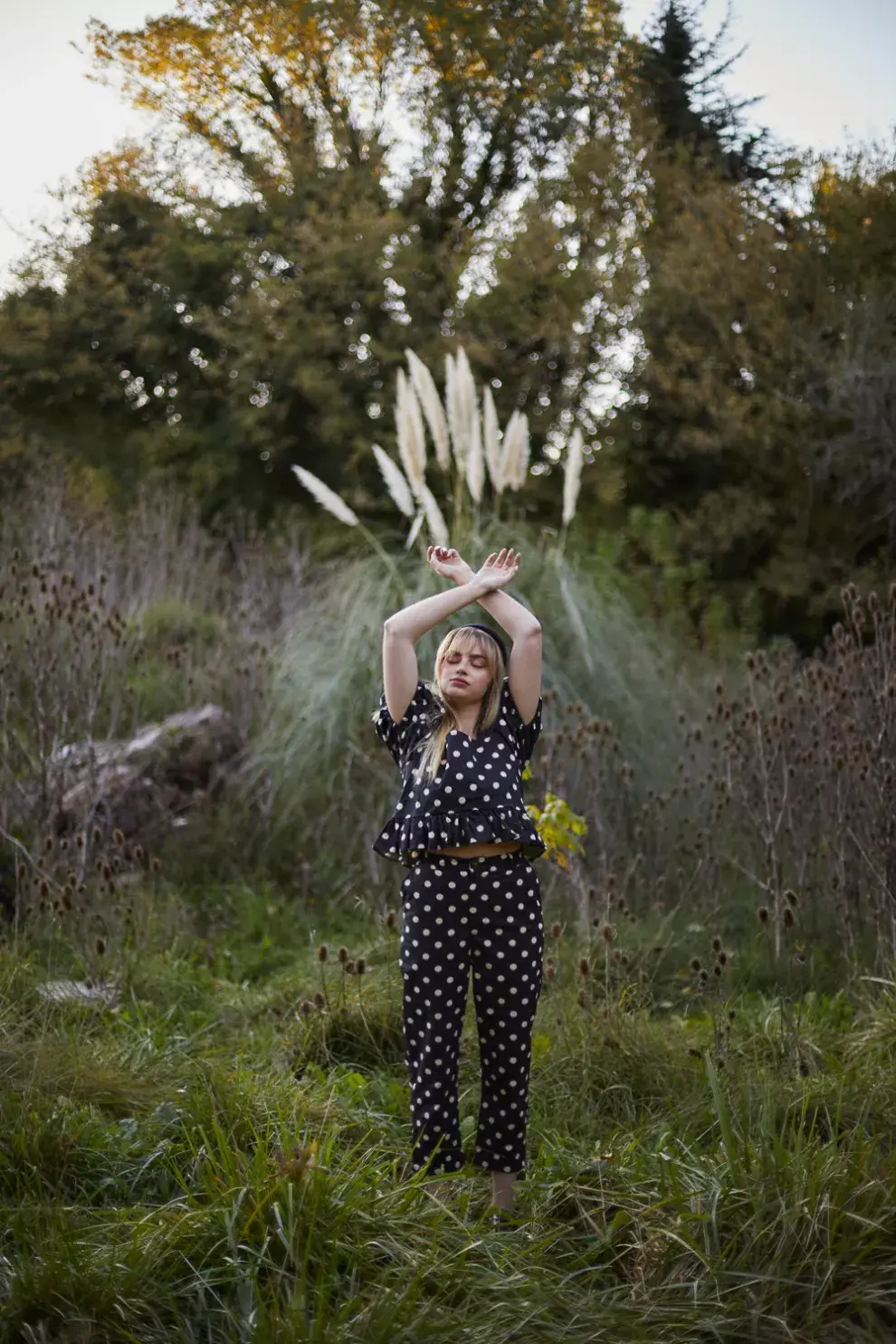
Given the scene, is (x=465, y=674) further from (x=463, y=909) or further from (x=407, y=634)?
(x=463, y=909)

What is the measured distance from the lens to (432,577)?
229 inches

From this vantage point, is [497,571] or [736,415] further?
[736,415]

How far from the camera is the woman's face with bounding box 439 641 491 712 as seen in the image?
287 cm

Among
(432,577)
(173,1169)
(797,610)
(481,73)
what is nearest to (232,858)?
(432,577)

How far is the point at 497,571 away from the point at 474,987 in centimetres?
97

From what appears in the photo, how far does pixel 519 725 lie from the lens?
2996 mm

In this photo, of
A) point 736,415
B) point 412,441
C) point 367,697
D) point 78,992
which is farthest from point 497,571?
point 736,415

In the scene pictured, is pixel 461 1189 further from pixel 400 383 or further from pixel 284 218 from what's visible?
pixel 284 218

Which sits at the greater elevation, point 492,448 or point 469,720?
point 492,448

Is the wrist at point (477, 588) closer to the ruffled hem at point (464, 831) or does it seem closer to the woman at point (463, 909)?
the woman at point (463, 909)

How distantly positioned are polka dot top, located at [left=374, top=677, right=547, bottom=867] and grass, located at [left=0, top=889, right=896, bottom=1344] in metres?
0.64

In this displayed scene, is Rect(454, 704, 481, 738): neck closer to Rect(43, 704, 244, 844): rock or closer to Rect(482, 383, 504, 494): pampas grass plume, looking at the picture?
Rect(43, 704, 244, 844): rock

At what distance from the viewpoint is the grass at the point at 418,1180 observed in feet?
6.95

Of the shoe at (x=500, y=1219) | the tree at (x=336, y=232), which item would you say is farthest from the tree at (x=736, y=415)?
the shoe at (x=500, y=1219)
